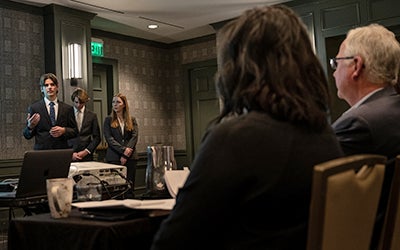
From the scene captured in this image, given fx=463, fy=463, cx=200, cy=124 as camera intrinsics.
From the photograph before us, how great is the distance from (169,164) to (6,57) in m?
3.81

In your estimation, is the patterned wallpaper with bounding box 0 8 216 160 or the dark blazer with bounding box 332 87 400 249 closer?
the dark blazer with bounding box 332 87 400 249

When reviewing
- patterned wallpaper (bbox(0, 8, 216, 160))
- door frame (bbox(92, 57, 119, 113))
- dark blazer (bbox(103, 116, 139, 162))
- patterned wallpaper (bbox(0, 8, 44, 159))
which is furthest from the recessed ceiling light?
dark blazer (bbox(103, 116, 139, 162))

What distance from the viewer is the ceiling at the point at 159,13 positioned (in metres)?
5.25

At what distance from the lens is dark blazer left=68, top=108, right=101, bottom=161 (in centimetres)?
475

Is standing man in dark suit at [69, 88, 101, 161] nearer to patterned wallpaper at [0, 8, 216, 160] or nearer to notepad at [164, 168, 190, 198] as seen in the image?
patterned wallpaper at [0, 8, 216, 160]

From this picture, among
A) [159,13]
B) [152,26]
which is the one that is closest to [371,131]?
[159,13]

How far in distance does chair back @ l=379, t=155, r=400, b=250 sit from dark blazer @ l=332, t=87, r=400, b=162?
182 millimetres

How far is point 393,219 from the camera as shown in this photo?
1.30m

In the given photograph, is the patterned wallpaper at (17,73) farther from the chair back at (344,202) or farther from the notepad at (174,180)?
the chair back at (344,202)

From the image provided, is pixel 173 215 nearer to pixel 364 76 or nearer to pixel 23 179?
pixel 364 76

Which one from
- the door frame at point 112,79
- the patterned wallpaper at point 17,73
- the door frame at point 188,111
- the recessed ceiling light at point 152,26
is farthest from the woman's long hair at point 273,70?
the door frame at point 188,111

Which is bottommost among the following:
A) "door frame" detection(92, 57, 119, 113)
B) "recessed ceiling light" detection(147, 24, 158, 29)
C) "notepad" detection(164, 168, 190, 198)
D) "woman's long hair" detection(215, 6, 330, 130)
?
"notepad" detection(164, 168, 190, 198)

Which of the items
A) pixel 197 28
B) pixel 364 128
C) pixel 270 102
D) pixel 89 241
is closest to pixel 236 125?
pixel 270 102

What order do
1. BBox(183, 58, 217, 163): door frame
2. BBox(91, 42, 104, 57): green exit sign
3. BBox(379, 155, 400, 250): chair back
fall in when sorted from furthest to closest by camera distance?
BBox(183, 58, 217, 163): door frame → BBox(91, 42, 104, 57): green exit sign → BBox(379, 155, 400, 250): chair back
